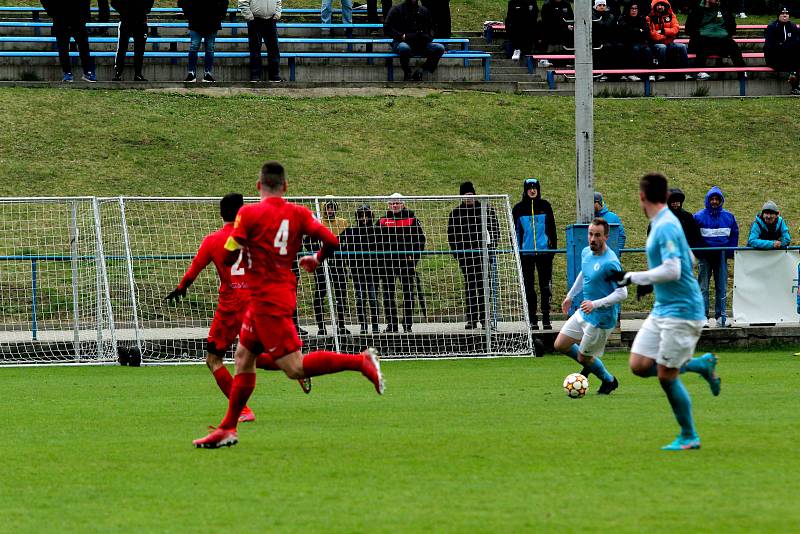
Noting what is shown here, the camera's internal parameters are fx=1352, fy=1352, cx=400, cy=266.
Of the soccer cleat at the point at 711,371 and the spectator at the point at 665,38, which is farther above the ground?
the spectator at the point at 665,38

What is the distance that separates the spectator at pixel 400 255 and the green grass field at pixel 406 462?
434 cm

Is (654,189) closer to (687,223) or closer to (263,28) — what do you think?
(687,223)

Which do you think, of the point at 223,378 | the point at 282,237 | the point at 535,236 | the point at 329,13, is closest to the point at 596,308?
the point at 223,378

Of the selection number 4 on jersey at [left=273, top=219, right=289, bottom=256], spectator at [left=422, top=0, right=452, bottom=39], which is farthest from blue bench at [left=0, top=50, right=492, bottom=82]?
number 4 on jersey at [left=273, top=219, right=289, bottom=256]

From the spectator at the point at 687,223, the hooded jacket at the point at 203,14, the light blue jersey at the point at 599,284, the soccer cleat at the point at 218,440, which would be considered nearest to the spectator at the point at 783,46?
the spectator at the point at 687,223

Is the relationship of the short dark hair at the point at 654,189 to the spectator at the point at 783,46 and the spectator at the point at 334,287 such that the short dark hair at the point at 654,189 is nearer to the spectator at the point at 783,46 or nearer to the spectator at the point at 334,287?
the spectator at the point at 334,287

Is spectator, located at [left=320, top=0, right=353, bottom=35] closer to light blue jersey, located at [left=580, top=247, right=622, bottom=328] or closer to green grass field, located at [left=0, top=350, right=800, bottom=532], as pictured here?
green grass field, located at [left=0, top=350, right=800, bottom=532]

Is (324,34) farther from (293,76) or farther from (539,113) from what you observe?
(539,113)

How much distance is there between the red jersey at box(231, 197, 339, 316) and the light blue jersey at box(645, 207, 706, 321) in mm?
2486

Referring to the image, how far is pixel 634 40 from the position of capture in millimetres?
32219

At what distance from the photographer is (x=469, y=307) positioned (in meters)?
19.7

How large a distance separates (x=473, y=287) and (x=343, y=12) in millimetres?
15276

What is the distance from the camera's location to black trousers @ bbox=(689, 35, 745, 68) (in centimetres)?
3278

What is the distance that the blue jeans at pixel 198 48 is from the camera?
2803 centimetres
